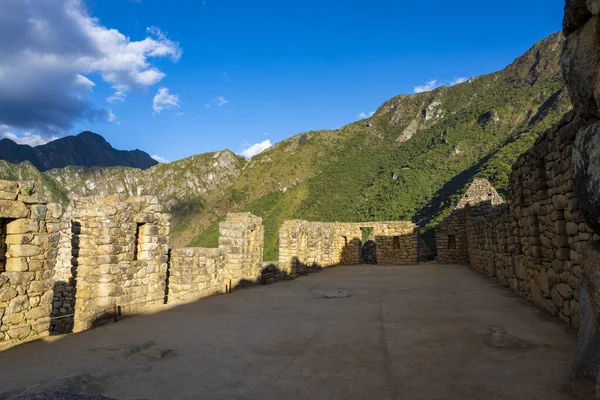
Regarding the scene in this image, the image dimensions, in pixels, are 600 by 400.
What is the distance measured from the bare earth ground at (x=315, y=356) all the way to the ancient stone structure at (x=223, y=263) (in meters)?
2.06

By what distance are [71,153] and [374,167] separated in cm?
7822

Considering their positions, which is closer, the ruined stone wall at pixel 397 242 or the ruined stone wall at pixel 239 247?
the ruined stone wall at pixel 239 247

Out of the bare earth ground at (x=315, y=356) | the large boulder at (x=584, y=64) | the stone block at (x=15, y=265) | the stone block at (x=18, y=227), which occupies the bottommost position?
the bare earth ground at (x=315, y=356)

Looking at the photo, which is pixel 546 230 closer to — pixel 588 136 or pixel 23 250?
pixel 588 136

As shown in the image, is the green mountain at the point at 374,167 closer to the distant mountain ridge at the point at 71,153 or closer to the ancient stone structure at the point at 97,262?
the distant mountain ridge at the point at 71,153

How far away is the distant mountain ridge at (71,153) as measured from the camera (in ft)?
251

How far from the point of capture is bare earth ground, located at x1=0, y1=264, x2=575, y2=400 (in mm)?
3561

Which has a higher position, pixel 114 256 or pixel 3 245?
pixel 3 245

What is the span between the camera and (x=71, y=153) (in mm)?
94562

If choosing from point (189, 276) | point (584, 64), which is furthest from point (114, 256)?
point (584, 64)

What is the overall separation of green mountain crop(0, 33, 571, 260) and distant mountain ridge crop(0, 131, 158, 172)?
13.2 m

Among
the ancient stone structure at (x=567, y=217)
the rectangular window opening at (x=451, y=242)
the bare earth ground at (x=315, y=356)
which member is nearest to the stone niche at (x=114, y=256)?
the bare earth ground at (x=315, y=356)

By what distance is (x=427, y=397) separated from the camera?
10.8 feet

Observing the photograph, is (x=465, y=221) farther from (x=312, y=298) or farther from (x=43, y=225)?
(x=43, y=225)
